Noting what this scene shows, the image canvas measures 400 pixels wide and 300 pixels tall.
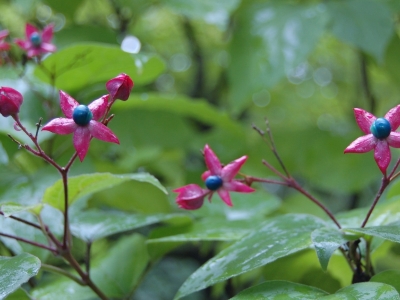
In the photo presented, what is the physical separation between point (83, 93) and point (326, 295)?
696 millimetres

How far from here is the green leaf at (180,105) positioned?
97 cm

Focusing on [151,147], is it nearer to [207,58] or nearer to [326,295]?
[207,58]

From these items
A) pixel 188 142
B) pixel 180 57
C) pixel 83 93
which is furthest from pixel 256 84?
pixel 180 57

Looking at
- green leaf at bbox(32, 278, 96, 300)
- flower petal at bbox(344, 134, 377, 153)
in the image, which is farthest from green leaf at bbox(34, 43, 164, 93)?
flower petal at bbox(344, 134, 377, 153)

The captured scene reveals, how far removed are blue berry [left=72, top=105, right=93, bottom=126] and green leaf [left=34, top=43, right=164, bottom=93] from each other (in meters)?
0.35

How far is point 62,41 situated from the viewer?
1109 millimetres

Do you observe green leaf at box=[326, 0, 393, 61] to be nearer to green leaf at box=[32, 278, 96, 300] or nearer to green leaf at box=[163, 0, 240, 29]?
green leaf at box=[163, 0, 240, 29]

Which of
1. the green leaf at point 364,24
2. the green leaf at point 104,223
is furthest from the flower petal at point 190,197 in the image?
the green leaf at point 364,24

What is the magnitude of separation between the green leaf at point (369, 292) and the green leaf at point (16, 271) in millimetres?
294

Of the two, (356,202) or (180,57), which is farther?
(180,57)

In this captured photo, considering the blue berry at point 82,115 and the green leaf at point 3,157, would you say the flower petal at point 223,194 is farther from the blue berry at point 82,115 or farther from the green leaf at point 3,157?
the green leaf at point 3,157

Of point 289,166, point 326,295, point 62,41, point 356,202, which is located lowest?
point 356,202

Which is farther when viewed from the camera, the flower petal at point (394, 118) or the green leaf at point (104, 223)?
the green leaf at point (104, 223)

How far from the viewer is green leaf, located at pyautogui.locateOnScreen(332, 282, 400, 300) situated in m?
0.44
